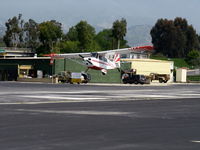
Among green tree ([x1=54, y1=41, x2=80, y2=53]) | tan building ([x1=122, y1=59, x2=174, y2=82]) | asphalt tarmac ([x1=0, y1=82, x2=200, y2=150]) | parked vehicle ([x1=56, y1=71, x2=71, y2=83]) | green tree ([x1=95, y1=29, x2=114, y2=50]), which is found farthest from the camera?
green tree ([x1=95, y1=29, x2=114, y2=50])

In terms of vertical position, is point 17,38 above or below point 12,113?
above

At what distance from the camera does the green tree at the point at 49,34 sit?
132m

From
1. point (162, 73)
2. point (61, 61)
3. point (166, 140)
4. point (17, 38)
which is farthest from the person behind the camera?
point (17, 38)

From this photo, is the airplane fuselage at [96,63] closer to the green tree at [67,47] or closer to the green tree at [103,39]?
the green tree at [67,47]

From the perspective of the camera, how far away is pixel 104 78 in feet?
277

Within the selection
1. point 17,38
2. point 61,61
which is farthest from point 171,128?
point 17,38

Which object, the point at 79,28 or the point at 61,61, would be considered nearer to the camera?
the point at 61,61

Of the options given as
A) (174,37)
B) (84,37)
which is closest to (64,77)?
(84,37)

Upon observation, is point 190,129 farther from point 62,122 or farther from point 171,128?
point 62,122

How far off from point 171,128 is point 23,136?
506 centimetres

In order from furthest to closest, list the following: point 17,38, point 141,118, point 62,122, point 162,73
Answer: point 17,38, point 162,73, point 141,118, point 62,122

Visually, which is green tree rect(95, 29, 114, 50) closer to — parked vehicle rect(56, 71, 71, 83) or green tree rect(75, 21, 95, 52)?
green tree rect(75, 21, 95, 52)

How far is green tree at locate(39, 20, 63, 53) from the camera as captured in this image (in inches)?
5187

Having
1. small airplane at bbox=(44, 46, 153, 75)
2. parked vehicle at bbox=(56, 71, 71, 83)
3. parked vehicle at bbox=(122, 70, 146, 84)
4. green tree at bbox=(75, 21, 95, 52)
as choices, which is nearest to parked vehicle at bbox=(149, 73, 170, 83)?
parked vehicle at bbox=(122, 70, 146, 84)
